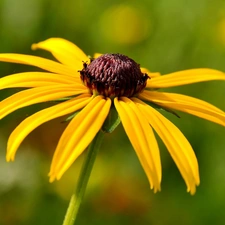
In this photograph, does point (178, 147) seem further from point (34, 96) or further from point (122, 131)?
point (122, 131)

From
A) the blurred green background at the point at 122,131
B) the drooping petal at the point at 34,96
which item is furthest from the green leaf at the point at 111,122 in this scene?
the blurred green background at the point at 122,131

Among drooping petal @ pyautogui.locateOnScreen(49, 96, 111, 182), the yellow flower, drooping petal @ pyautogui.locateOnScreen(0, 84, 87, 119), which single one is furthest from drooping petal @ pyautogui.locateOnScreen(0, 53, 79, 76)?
drooping petal @ pyautogui.locateOnScreen(49, 96, 111, 182)

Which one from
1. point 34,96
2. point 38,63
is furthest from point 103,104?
point 38,63

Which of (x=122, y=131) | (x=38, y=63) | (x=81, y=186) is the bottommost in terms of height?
(x=81, y=186)

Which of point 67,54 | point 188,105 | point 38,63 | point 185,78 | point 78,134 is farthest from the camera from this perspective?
point 67,54

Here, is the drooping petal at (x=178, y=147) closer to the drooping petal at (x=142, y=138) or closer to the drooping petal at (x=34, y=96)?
the drooping petal at (x=142, y=138)

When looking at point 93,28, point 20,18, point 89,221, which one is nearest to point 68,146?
point 89,221

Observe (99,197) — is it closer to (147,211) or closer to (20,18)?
(147,211)
